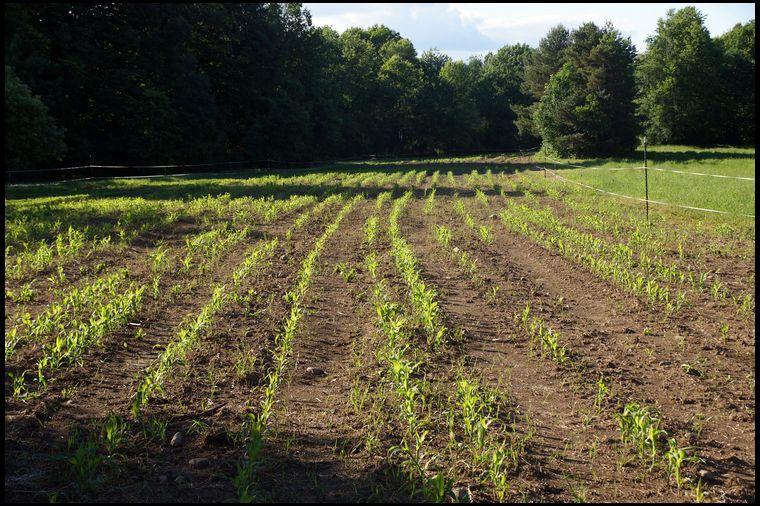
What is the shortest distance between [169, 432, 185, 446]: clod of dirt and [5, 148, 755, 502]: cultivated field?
17 millimetres

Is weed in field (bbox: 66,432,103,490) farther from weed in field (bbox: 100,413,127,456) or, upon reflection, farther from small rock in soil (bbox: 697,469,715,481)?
small rock in soil (bbox: 697,469,715,481)

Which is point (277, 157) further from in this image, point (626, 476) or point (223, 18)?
A: point (626, 476)

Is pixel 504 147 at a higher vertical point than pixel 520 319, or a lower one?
higher

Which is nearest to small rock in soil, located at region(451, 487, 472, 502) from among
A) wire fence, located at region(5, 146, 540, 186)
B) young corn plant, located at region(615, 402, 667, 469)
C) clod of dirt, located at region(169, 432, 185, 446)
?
young corn plant, located at region(615, 402, 667, 469)

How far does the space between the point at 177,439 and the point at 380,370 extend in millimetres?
1917

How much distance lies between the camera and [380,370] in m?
5.60

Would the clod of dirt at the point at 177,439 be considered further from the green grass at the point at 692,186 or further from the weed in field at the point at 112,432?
the green grass at the point at 692,186

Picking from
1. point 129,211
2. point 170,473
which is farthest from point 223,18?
point 170,473

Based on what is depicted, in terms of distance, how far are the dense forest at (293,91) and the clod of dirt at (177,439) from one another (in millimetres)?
20880

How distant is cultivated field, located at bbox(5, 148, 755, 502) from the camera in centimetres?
391

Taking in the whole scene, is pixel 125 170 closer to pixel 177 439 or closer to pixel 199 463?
pixel 177 439

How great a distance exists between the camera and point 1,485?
12.1 ft

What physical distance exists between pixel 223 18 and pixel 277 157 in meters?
10.4

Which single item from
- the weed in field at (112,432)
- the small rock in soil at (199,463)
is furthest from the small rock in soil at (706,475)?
the weed in field at (112,432)
